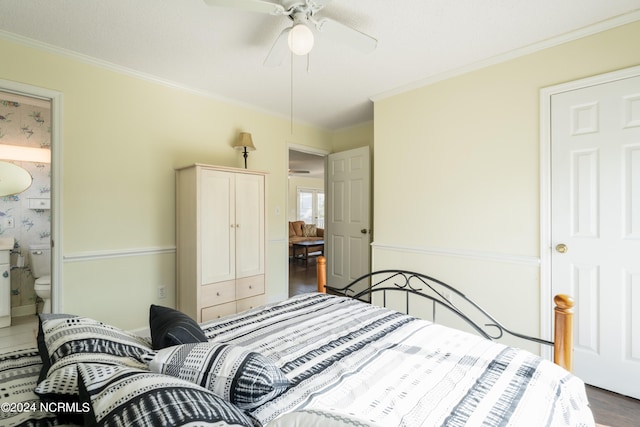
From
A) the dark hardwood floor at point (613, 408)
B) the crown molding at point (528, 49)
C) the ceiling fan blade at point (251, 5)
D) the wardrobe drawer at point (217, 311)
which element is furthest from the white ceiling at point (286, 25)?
the dark hardwood floor at point (613, 408)

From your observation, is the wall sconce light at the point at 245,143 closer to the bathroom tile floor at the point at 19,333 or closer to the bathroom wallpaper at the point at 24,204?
the bathroom wallpaper at the point at 24,204

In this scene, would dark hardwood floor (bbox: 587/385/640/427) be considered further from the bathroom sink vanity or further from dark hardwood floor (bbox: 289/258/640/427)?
the bathroom sink vanity

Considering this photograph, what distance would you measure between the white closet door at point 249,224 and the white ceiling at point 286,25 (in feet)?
3.42

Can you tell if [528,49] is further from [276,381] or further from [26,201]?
[26,201]

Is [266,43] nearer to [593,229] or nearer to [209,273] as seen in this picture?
[209,273]

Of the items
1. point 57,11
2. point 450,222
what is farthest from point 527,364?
point 57,11

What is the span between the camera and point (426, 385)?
1.00m

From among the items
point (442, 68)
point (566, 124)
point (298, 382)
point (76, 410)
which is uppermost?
point (442, 68)

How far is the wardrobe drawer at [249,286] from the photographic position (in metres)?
2.85

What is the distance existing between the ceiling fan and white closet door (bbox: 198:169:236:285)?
137cm

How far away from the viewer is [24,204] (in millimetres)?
3465

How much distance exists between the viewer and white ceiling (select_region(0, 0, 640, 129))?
1780 millimetres

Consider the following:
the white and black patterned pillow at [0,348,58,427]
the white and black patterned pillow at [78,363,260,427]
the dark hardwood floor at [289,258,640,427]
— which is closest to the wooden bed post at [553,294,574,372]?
the dark hardwood floor at [289,258,640,427]

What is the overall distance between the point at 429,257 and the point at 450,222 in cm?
39
